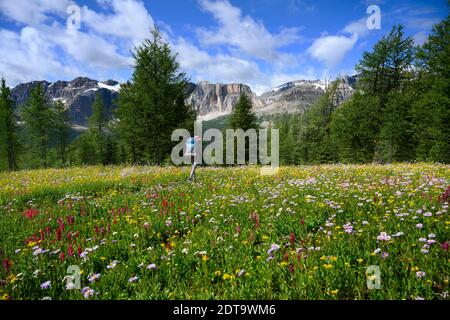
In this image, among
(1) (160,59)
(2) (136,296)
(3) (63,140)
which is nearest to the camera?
(2) (136,296)

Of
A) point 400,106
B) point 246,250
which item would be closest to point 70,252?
point 246,250

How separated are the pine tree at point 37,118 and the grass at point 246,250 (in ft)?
141

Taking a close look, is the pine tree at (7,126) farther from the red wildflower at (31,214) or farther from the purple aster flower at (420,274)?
the purple aster flower at (420,274)

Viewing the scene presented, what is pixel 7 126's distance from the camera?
39.9 metres

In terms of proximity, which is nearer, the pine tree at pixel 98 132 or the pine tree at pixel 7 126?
the pine tree at pixel 7 126

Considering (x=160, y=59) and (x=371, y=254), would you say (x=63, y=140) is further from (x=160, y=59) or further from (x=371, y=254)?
(x=371, y=254)

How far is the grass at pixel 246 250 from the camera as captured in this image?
3283 millimetres

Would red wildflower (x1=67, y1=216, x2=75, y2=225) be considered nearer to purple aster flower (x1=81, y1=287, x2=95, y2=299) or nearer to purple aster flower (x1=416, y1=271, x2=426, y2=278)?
purple aster flower (x1=81, y1=287, x2=95, y2=299)

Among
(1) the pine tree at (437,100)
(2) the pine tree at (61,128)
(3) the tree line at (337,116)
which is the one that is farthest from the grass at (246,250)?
(2) the pine tree at (61,128)

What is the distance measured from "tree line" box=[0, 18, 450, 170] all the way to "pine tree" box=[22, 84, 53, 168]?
128 mm

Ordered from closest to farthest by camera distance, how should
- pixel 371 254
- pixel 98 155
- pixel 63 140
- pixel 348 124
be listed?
pixel 371 254, pixel 348 124, pixel 63 140, pixel 98 155
